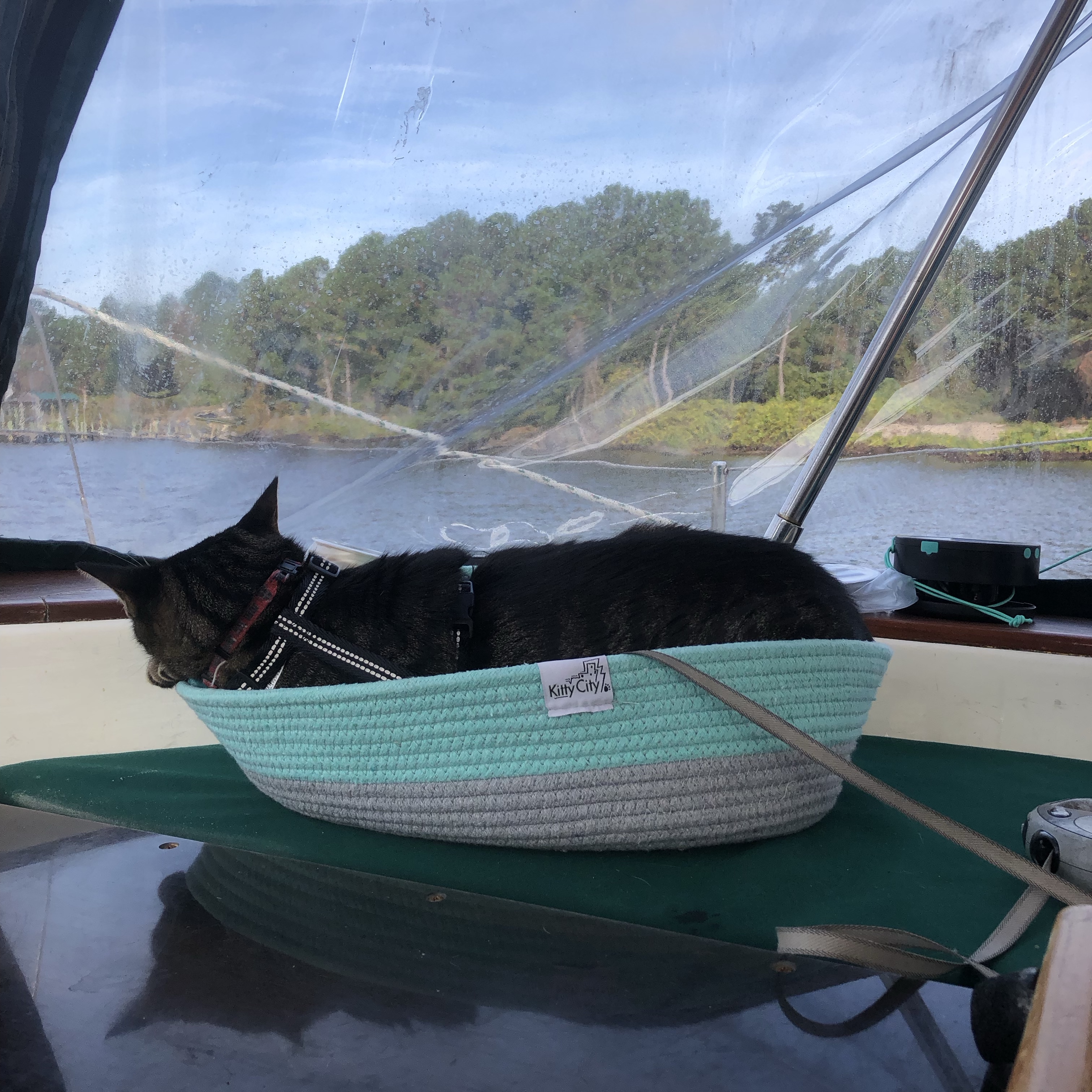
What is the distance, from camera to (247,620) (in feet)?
2.94

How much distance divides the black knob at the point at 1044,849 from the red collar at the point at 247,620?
2.46ft

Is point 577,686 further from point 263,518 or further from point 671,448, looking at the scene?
point 671,448

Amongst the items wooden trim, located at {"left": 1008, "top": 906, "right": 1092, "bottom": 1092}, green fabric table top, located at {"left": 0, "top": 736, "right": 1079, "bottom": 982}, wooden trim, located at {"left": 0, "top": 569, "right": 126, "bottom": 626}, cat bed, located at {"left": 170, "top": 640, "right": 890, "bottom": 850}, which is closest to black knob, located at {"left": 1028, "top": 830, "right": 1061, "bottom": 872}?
green fabric table top, located at {"left": 0, "top": 736, "right": 1079, "bottom": 982}

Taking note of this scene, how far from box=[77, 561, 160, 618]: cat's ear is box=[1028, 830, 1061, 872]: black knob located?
900 mm

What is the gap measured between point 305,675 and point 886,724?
2.60 feet

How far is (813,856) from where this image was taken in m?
0.80

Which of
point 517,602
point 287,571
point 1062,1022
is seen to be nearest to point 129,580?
point 287,571

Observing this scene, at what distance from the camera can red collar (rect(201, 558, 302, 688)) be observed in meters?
0.90

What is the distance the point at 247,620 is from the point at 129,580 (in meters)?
0.14

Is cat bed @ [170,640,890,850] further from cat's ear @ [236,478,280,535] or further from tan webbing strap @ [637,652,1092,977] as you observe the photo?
cat's ear @ [236,478,280,535]

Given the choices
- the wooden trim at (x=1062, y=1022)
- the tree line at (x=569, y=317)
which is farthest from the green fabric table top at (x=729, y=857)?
the tree line at (x=569, y=317)

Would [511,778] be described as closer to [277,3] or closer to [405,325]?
[405,325]

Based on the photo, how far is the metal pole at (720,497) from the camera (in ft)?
4.41

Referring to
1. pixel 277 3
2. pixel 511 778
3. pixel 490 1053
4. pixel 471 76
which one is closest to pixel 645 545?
pixel 511 778
